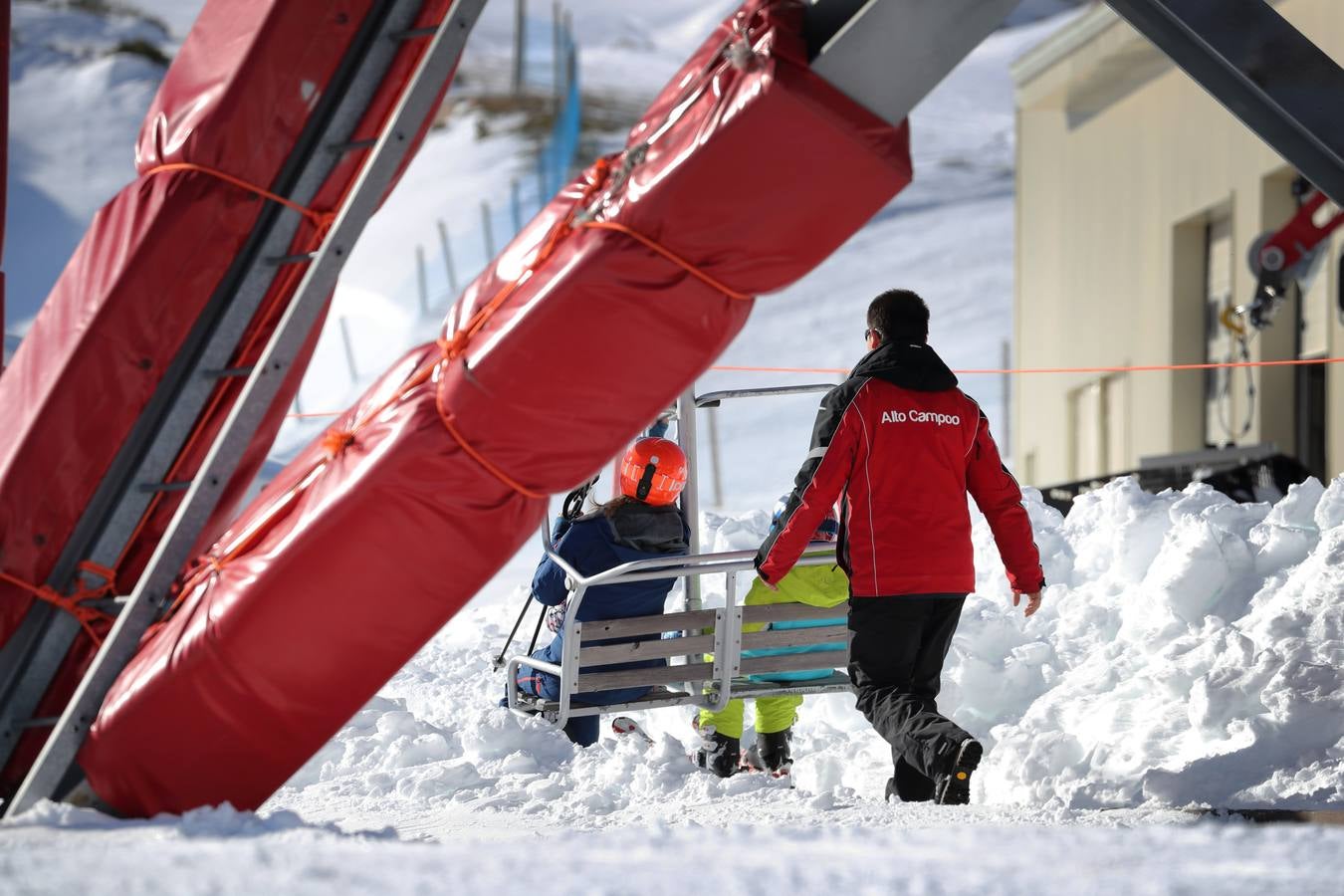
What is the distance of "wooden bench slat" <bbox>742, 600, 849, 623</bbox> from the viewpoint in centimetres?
576

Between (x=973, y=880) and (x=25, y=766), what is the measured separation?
3071 mm

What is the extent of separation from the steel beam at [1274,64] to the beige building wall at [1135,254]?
977cm

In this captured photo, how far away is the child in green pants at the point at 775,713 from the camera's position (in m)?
6.03

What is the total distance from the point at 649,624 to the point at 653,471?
585 millimetres

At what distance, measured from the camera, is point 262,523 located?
4.18m

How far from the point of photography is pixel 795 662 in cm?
582

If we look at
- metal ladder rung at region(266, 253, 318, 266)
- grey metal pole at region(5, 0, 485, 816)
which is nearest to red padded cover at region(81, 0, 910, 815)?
grey metal pole at region(5, 0, 485, 816)

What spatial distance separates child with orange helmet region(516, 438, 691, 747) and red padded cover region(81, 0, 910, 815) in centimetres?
167

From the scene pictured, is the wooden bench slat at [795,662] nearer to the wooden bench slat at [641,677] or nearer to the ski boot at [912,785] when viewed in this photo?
the wooden bench slat at [641,677]

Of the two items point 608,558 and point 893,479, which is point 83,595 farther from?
point 893,479

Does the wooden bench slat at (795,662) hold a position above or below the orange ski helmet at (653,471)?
below

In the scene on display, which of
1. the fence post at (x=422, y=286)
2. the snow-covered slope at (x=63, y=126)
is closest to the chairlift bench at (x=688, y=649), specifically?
the fence post at (x=422, y=286)

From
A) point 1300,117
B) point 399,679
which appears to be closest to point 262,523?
point 1300,117

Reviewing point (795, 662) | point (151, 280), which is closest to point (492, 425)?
point (151, 280)
